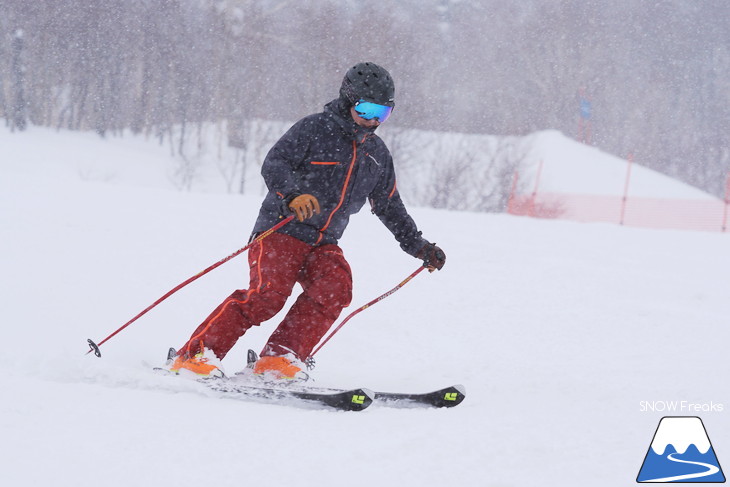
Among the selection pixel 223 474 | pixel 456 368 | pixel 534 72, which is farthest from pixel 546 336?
pixel 534 72

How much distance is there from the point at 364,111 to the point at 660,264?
17.9 feet

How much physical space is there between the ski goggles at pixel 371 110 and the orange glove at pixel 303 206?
480mm

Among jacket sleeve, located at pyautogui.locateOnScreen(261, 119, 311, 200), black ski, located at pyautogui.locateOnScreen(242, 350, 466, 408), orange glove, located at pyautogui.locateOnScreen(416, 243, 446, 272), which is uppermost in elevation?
jacket sleeve, located at pyautogui.locateOnScreen(261, 119, 311, 200)

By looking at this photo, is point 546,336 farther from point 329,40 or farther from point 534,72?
point 534,72

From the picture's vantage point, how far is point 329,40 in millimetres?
25906

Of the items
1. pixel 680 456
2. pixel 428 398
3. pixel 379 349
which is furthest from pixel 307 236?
pixel 680 456

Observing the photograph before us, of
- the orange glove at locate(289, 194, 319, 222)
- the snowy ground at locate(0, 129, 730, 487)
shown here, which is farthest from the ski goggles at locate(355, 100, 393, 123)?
the snowy ground at locate(0, 129, 730, 487)

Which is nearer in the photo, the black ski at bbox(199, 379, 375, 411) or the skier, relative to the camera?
the black ski at bbox(199, 379, 375, 411)

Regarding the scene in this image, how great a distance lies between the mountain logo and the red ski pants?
151 cm

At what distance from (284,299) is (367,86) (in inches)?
39.7

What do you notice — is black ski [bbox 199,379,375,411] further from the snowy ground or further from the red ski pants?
the red ski pants

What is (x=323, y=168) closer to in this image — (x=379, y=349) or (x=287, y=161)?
(x=287, y=161)

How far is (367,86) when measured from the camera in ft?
11.2

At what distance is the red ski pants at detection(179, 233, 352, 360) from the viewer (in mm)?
3447
